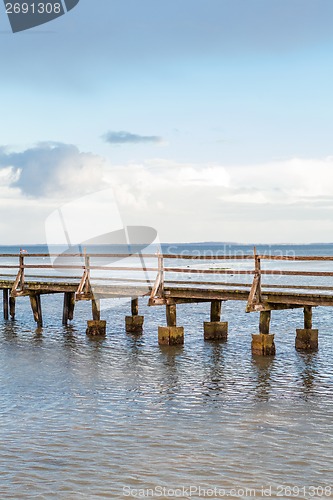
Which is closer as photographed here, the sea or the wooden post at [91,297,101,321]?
the sea

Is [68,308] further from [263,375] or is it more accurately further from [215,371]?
[263,375]

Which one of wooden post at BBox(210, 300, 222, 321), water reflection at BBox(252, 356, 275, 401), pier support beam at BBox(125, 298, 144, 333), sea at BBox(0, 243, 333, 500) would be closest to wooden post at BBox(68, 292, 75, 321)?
pier support beam at BBox(125, 298, 144, 333)

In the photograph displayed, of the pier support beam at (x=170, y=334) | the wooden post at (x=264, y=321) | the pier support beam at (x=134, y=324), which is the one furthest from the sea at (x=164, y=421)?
the pier support beam at (x=134, y=324)

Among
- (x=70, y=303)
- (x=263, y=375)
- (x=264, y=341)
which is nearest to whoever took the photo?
(x=263, y=375)

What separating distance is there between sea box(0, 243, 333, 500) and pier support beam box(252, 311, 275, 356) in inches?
13.4

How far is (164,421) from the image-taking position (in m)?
11.4

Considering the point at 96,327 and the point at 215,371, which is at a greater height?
the point at 96,327

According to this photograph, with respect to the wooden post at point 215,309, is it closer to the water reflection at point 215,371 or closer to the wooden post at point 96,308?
the water reflection at point 215,371

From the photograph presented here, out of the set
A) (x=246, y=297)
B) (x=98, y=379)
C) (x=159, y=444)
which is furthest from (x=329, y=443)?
(x=246, y=297)

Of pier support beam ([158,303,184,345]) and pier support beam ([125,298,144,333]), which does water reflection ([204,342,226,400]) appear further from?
pier support beam ([125,298,144,333])

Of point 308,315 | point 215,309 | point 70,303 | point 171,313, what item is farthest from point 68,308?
point 308,315

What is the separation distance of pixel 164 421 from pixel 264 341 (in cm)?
721

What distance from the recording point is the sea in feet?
28.7

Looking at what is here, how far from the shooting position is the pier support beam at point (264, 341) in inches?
714
